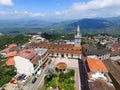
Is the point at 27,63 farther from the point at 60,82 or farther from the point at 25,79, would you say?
the point at 60,82

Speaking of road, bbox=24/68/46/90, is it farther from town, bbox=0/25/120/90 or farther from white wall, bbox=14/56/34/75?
white wall, bbox=14/56/34/75

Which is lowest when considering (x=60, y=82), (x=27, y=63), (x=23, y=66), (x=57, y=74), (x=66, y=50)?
(x=57, y=74)

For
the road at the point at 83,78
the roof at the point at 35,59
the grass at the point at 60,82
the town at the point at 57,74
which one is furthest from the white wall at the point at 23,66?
the road at the point at 83,78

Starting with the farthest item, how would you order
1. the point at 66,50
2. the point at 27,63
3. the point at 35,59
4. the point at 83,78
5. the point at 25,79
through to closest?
the point at 66,50, the point at 35,59, the point at 27,63, the point at 83,78, the point at 25,79

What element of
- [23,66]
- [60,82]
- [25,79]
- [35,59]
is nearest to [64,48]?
[35,59]

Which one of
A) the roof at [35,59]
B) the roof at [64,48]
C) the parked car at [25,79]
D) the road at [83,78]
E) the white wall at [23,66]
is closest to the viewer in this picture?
the road at [83,78]

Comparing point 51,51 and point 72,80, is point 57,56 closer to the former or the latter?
point 51,51

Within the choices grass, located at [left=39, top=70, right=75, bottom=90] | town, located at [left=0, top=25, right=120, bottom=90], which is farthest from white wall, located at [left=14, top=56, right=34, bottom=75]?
grass, located at [left=39, top=70, right=75, bottom=90]

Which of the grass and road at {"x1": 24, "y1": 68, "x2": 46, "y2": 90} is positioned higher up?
the grass

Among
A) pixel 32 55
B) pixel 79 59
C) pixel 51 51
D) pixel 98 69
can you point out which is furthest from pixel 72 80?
pixel 51 51

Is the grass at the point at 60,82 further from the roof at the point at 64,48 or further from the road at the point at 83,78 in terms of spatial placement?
the roof at the point at 64,48

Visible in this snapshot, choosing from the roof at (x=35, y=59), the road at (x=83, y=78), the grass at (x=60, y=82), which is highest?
the roof at (x=35, y=59)
